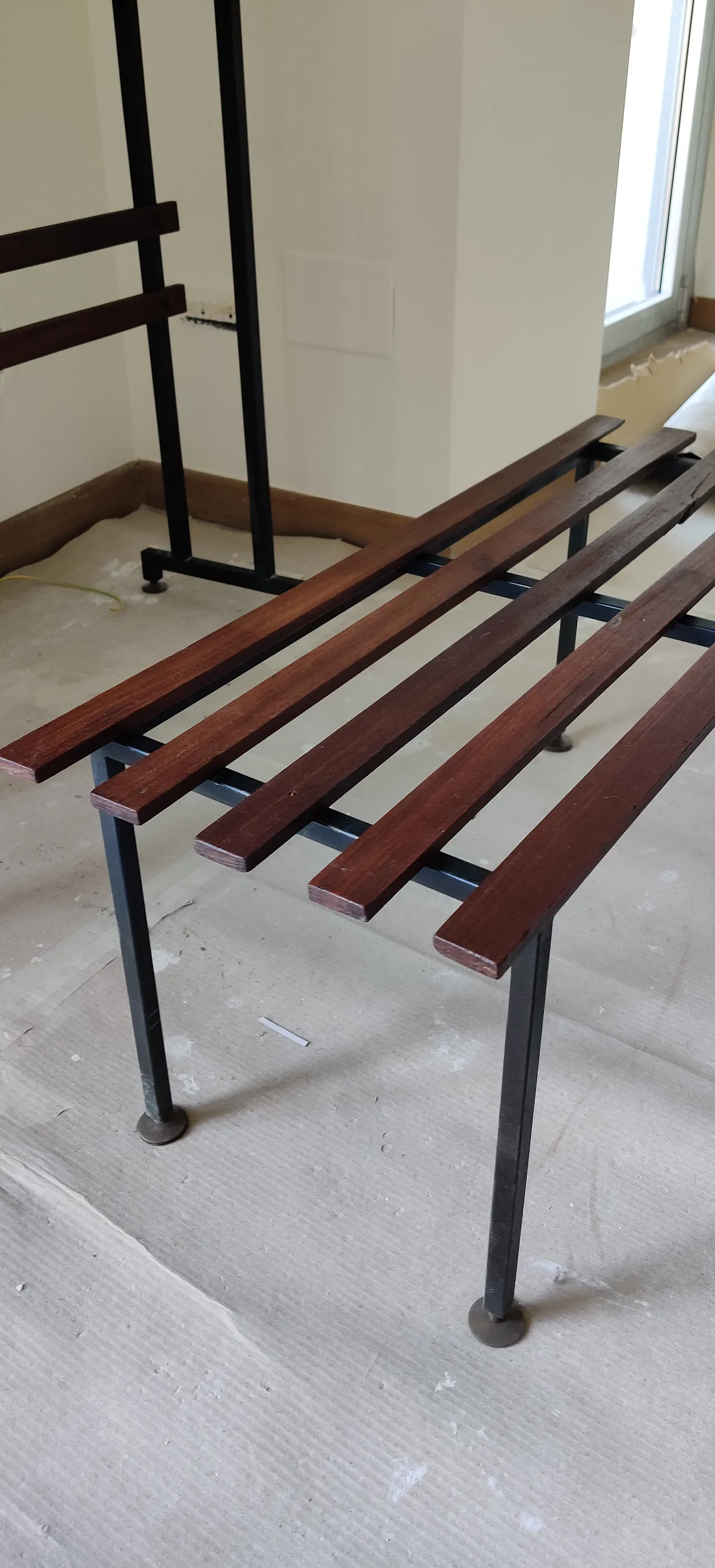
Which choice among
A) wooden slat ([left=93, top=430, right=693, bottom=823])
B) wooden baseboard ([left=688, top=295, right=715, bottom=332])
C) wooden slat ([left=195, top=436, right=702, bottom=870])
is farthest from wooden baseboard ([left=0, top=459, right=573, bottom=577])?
wooden baseboard ([left=688, top=295, right=715, bottom=332])

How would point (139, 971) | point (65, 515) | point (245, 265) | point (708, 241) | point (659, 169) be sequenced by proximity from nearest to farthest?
point (139, 971) < point (245, 265) < point (65, 515) < point (659, 169) < point (708, 241)

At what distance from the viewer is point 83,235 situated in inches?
84.3

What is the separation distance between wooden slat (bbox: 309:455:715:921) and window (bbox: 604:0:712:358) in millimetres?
2310

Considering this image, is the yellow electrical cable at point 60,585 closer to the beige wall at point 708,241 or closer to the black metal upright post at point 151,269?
the black metal upright post at point 151,269

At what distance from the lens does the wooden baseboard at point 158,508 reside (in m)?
2.84

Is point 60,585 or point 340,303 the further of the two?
point 60,585

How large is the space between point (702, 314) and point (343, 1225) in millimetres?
3672

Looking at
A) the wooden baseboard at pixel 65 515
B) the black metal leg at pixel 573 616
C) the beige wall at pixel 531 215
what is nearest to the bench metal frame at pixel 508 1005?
the black metal leg at pixel 573 616

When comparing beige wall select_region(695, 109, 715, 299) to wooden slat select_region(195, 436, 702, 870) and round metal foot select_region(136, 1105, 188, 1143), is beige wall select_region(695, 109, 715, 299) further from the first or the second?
round metal foot select_region(136, 1105, 188, 1143)

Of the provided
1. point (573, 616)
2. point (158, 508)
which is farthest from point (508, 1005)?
point (158, 508)

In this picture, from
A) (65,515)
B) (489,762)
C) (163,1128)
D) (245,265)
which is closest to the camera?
(489,762)

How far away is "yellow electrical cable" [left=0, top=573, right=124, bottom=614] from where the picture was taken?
271cm

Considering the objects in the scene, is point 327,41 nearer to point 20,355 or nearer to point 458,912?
point 20,355

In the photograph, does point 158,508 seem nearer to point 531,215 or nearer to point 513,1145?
point 531,215
